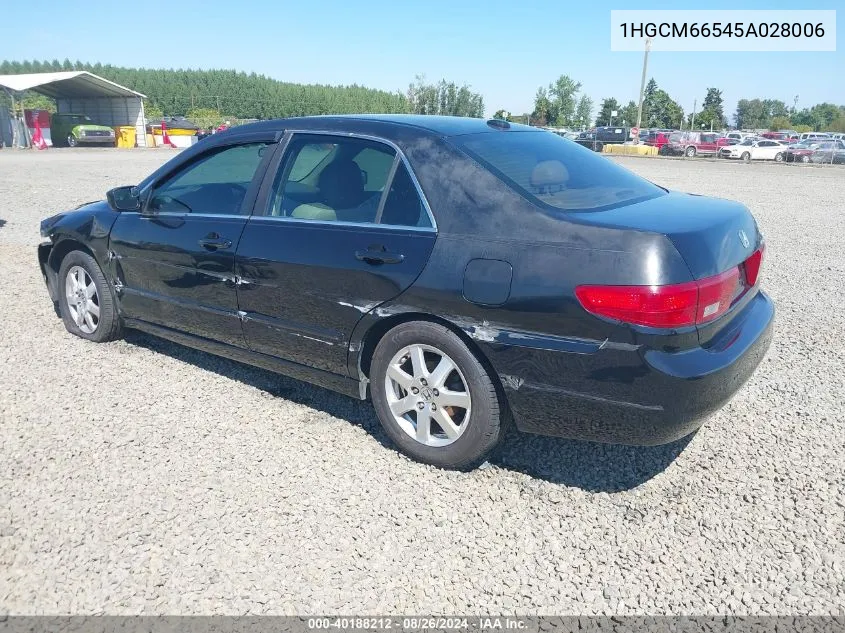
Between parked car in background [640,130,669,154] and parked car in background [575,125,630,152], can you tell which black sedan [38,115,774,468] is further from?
parked car in background [575,125,630,152]

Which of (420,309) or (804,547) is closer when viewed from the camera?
(804,547)

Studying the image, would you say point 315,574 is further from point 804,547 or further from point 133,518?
point 804,547

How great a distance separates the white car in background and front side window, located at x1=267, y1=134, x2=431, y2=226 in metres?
37.4

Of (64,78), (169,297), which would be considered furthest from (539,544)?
(64,78)

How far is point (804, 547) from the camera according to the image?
8.55 ft

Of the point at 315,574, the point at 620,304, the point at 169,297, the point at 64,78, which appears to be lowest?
the point at 315,574

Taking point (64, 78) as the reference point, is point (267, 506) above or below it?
below

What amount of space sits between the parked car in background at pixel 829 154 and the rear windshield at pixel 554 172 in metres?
34.6

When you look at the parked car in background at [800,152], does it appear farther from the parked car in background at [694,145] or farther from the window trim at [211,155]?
the window trim at [211,155]

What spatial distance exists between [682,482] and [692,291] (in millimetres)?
1047

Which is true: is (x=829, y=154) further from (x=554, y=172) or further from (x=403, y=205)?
(x=403, y=205)

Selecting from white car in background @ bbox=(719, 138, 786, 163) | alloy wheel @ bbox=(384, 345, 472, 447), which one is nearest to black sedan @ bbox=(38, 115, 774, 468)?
alloy wheel @ bbox=(384, 345, 472, 447)

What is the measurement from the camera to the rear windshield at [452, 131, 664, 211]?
300cm

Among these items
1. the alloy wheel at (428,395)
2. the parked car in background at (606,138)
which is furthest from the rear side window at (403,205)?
the parked car in background at (606,138)
